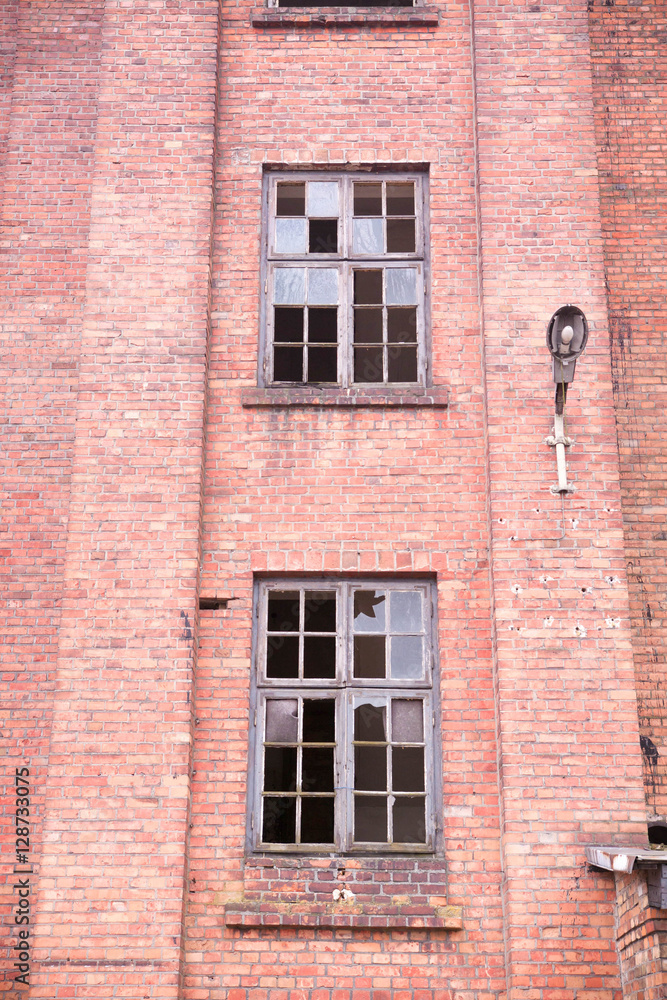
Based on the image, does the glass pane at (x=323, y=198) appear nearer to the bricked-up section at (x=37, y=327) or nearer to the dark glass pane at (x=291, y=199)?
the dark glass pane at (x=291, y=199)

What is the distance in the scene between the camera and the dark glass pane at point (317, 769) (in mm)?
7688

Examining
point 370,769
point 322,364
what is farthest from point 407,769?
point 322,364

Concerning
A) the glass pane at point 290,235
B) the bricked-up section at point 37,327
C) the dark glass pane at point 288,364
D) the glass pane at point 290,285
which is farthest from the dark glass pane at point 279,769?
the glass pane at point 290,235

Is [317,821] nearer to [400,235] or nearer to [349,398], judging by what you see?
[349,398]

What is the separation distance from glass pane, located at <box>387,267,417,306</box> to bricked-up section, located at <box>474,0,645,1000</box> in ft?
2.14

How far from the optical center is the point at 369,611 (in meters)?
8.11

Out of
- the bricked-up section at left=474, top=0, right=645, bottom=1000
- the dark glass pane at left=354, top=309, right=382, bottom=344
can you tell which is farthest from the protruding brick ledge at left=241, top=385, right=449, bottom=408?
the dark glass pane at left=354, top=309, right=382, bottom=344

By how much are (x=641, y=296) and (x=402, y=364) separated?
84.3 inches

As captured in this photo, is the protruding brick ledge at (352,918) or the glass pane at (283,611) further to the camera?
the glass pane at (283,611)

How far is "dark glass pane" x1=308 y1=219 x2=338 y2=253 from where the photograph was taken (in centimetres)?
915

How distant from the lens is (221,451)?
8.45 m

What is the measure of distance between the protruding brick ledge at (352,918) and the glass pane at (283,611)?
1.92m

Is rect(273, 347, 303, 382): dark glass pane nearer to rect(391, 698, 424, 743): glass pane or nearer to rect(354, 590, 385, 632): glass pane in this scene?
rect(354, 590, 385, 632): glass pane

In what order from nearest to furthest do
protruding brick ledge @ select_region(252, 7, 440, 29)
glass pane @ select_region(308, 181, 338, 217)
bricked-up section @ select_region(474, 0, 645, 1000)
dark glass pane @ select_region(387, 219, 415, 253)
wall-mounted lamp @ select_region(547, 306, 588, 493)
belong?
bricked-up section @ select_region(474, 0, 645, 1000), wall-mounted lamp @ select_region(547, 306, 588, 493), dark glass pane @ select_region(387, 219, 415, 253), glass pane @ select_region(308, 181, 338, 217), protruding brick ledge @ select_region(252, 7, 440, 29)
